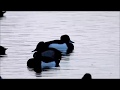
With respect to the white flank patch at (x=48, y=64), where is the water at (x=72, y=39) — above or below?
below

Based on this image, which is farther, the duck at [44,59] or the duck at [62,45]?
the duck at [62,45]

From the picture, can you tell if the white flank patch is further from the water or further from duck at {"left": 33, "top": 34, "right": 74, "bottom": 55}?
duck at {"left": 33, "top": 34, "right": 74, "bottom": 55}

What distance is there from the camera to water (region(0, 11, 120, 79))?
16.9m

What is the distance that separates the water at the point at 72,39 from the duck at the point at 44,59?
0.20m

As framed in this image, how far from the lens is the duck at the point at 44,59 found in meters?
17.2

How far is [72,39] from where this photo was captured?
24.0m

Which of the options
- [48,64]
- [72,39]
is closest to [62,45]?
[48,64]

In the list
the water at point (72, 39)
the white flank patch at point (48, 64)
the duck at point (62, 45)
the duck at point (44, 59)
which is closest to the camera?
the water at point (72, 39)

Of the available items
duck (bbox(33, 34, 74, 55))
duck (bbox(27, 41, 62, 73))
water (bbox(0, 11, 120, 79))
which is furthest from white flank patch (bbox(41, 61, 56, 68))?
duck (bbox(33, 34, 74, 55))

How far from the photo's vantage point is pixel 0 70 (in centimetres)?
1698

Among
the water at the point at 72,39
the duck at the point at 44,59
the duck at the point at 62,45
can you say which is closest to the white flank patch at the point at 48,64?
the duck at the point at 44,59

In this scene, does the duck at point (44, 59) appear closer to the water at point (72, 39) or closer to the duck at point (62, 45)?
the water at point (72, 39)

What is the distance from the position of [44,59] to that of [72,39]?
22.1ft
